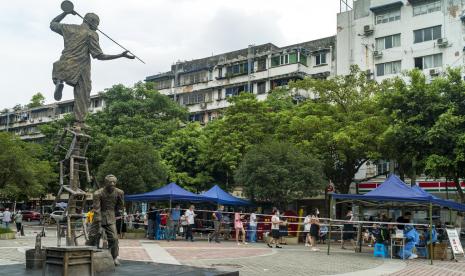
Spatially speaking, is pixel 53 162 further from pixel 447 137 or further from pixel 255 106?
pixel 447 137

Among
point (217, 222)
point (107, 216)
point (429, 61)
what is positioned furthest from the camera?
point (429, 61)

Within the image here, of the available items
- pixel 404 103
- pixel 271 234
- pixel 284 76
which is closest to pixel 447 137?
pixel 404 103

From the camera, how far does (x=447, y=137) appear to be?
21.2 metres

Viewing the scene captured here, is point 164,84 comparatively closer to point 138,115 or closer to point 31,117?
point 138,115

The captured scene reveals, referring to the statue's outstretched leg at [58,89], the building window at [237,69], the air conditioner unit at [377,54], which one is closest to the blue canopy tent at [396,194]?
the statue's outstretched leg at [58,89]

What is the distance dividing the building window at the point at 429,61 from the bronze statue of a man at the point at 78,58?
32021mm

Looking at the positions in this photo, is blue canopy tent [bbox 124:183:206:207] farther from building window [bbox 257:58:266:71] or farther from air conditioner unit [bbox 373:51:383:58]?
building window [bbox 257:58:266:71]

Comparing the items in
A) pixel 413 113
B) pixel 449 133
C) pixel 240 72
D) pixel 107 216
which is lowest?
pixel 107 216

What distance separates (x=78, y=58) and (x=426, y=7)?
34254mm

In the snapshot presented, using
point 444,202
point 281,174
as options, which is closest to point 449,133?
point 444,202

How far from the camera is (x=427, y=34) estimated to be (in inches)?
1556

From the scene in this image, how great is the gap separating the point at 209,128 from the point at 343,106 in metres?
11.6

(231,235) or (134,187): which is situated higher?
(134,187)

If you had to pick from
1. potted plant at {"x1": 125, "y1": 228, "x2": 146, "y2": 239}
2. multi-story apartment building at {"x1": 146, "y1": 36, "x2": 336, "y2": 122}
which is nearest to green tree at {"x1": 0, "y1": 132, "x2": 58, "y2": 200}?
potted plant at {"x1": 125, "y1": 228, "x2": 146, "y2": 239}
